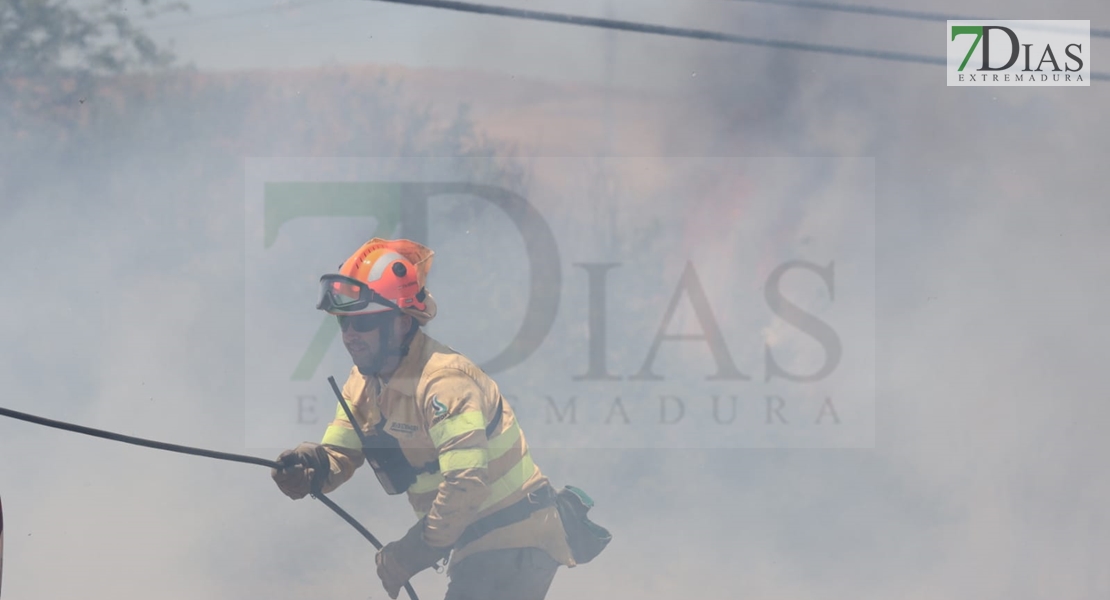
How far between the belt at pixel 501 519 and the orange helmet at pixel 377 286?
795mm

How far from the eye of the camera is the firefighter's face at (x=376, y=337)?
13.3 ft

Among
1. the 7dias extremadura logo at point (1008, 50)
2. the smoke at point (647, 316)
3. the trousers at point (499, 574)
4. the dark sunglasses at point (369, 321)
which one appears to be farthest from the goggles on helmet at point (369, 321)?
the 7dias extremadura logo at point (1008, 50)

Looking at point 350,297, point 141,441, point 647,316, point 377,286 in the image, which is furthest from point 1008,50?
point 141,441

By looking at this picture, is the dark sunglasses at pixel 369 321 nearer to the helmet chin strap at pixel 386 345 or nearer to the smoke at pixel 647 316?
the helmet chin strap at pixel 386 345

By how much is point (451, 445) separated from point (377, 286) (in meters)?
0.68

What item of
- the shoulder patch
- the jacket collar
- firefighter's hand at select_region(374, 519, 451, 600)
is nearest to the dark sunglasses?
the jacket collar

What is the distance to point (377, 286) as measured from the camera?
13.3ft

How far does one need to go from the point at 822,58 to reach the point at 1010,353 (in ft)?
6.53

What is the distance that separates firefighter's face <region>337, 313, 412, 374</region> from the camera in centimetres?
404

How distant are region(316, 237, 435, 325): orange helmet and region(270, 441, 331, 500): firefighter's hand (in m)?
0.58

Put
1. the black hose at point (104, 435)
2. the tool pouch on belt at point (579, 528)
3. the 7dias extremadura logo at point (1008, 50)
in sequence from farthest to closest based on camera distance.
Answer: the 7dias extremadura logo at point (1008, 50)
the tool pouch on belt at point (579, 528)
the black hose at point (104, 435)

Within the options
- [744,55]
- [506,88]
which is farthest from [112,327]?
[744,55]

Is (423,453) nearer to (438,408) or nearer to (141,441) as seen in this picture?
(438,408)

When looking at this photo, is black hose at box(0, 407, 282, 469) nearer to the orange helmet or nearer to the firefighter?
the firefighter
